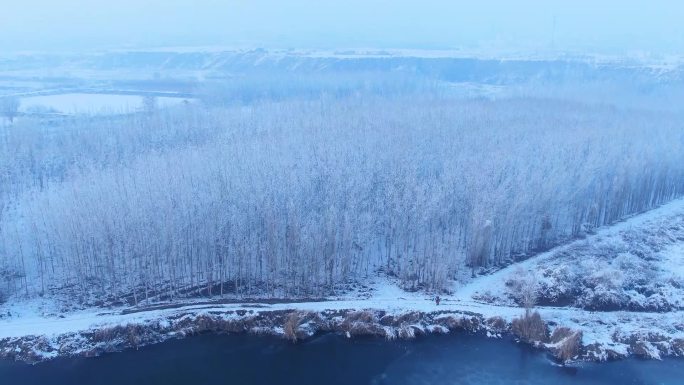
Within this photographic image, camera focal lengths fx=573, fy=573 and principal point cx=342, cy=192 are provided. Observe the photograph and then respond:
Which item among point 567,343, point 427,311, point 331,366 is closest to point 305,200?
point 427,311

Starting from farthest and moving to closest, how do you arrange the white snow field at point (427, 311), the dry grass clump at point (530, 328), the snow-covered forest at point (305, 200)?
1. the snow-covered forest at point (305, 200)
2. the dry grass clump at point (530, 328)
3. the white snow field at point (427, 311)

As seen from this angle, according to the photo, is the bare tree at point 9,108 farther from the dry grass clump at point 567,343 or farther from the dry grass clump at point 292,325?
the dry grass clump at point 567,343

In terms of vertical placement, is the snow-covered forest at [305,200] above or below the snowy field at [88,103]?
below

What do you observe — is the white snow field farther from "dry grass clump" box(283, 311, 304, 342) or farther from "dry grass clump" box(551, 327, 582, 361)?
"dry grass clump" box(551, 327, 582, 361)

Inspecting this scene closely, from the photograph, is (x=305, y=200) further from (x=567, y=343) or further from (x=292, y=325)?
(x=567, y=343)

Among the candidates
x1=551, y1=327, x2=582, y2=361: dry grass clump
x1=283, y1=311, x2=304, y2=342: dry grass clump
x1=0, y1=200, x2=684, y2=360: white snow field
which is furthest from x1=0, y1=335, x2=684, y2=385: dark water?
x1=0, y1=200, x2=684, y2=360: white snow field

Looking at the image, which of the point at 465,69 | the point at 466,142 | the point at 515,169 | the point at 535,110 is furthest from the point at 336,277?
the point at 465,69

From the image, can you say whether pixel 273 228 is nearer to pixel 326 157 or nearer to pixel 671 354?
pixel 326 157

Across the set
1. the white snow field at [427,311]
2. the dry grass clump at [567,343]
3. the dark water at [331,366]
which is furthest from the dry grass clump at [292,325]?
the dry grass clump at [567,343]
